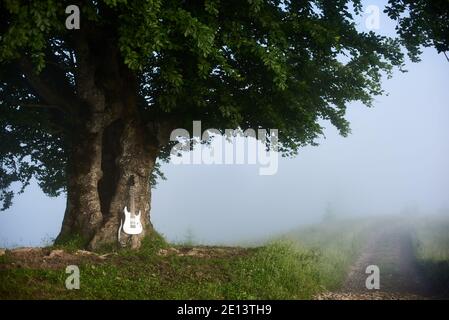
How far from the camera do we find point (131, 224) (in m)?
16.5

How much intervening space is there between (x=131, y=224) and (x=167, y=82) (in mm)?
5529

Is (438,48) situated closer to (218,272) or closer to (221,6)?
(221,6)

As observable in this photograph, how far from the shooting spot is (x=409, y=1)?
1614cm

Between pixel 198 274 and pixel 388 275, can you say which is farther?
pixel 388 275

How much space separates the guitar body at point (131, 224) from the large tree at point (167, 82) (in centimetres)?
44

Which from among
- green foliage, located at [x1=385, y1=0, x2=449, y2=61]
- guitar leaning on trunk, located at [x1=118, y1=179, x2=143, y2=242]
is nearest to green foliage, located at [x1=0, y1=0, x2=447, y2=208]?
green foliage, located at [x1=385, y1=0, x2=449, y2=61]

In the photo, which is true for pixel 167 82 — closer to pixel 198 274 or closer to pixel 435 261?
pixel 198 274

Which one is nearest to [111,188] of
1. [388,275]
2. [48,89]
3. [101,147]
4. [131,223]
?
[101,147]

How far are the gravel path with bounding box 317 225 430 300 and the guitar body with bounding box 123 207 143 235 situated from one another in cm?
724

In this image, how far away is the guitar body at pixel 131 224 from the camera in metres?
16.4

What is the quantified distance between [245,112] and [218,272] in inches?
271
